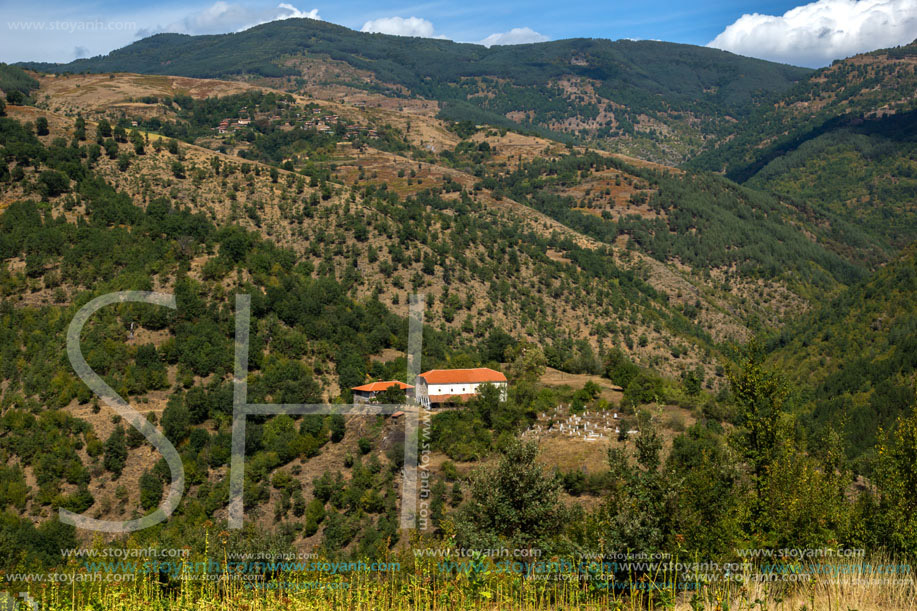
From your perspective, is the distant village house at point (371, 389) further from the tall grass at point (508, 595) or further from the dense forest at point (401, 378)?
the tall grass at point (508, 595)

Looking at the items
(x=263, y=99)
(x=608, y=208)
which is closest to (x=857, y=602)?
(x=608, y=208)

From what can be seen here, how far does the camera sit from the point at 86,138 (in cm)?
7200

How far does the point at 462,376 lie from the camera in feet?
159

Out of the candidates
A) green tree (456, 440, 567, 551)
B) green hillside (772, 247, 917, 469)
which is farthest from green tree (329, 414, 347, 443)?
green hillside (772, 247, 917, 469)

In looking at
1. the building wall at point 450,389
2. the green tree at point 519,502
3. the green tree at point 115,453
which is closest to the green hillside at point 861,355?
the building wall at point 450,389

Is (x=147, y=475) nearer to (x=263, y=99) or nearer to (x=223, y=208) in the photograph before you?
(x=223, y=208)

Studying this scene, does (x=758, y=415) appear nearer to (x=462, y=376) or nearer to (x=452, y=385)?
(x=452, y=385)

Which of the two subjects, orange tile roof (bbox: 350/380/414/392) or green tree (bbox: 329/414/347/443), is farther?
orange tile roof (bbox: 350/380/414/392)

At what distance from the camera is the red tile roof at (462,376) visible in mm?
47906

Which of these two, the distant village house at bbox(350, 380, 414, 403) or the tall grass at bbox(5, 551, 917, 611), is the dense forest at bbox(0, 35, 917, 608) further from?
the distant village house at bbox(350, 380, 414, 403)

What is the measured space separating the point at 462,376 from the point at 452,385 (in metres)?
1.18

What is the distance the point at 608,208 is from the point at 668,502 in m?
136

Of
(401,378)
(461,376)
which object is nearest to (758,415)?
(461,376)

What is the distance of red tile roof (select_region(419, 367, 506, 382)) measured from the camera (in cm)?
4791
